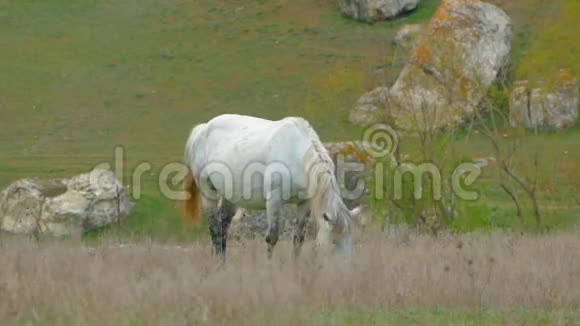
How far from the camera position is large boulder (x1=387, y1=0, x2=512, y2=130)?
20.6 meters

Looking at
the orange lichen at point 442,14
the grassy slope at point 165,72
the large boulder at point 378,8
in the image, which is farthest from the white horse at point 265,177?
the large boulder at point 378,8

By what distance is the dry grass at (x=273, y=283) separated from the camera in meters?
8.56

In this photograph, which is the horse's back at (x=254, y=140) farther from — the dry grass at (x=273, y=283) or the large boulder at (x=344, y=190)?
the large boulder at (x=344, y=190)

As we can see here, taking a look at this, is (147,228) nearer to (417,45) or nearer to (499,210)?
(499,210)

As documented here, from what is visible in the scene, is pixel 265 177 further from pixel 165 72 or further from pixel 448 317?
pixel 165 72

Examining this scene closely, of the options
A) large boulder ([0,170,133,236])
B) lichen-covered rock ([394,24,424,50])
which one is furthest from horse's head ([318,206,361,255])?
lichen-covered rock ([394,24,424,50])

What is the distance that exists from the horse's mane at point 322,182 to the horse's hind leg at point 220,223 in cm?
184

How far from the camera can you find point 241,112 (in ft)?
113

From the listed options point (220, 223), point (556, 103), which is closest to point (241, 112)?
point (556, 103)

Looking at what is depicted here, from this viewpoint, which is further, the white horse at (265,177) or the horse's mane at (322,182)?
the white horse at (265,177)

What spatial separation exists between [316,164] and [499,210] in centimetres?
938

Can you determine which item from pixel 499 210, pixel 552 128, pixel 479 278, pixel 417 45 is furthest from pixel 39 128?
pixel 479 278

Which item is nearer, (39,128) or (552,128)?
(552,128)

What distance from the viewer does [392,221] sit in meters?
17.8
